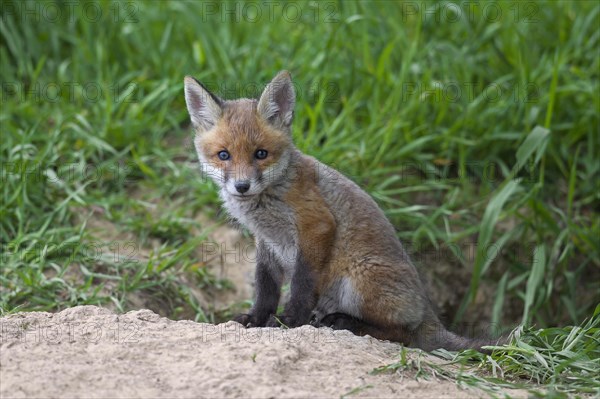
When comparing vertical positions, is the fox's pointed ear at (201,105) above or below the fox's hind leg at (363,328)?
above

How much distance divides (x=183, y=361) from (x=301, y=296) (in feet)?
3.64

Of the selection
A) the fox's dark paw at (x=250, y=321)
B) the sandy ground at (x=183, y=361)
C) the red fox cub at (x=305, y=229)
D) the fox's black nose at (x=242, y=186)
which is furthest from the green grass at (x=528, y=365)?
the fox's black nose at (x=242, y=186)

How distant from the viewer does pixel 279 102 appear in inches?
205

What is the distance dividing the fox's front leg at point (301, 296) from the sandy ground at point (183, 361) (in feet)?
1.08

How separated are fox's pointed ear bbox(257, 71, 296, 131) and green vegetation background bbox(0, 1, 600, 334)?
161cm

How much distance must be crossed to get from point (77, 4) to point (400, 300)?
16.9 feet

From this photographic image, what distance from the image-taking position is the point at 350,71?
7.68 metres

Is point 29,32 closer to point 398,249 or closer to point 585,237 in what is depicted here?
point 398,249

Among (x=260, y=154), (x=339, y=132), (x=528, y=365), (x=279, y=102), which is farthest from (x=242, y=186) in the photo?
(x=339, y=132)

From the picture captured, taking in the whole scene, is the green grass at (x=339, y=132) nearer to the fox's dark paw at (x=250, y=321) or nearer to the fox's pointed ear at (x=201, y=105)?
the fox's dark paw at (x=250, y=321)

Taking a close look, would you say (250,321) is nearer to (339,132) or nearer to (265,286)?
(265,286)

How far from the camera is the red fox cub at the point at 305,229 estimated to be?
16.1ft

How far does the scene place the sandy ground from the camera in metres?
3.65

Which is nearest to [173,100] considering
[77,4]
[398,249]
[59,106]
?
[59,106]
